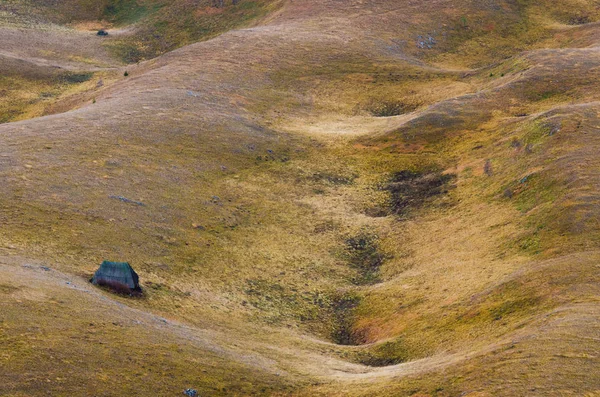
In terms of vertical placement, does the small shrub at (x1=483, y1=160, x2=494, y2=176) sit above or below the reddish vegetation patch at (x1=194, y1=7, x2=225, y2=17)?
below

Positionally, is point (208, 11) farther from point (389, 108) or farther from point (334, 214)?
point (334, 214)

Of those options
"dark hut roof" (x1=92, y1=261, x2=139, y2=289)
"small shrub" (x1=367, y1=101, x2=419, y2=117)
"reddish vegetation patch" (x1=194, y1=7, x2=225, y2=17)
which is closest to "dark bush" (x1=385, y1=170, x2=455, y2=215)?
"small shrub" (x1=367, y1=101, x2=419, y2=117)

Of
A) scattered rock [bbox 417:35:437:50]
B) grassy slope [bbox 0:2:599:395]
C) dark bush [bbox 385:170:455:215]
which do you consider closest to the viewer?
grassy slope [bbox 0:2:599:395]

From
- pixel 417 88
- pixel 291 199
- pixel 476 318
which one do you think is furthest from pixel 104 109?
pixel 476 318

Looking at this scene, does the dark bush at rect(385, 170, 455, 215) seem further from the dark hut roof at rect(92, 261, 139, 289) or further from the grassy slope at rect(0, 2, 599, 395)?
the dark hut roof at rect(92, 261, 139, 289)

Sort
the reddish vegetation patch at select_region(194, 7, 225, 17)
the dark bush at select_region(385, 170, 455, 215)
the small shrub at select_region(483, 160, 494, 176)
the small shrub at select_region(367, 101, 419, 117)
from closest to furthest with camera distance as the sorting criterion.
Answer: the small shrub at select_region(483, 160, 494, 176) → the dark bush at select_region(385, 170, 455, 215) → the small shrub at select_region(367, 101, 419, 117) → the reddish vegetation patch at select_region(194, 7, 225, 17)

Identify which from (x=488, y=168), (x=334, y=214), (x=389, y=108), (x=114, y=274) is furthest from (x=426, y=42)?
(x=114, y=274)

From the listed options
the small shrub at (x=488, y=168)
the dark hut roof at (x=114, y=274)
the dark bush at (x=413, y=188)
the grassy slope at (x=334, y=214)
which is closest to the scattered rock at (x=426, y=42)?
the grassy slope at (x=334, y=214)
